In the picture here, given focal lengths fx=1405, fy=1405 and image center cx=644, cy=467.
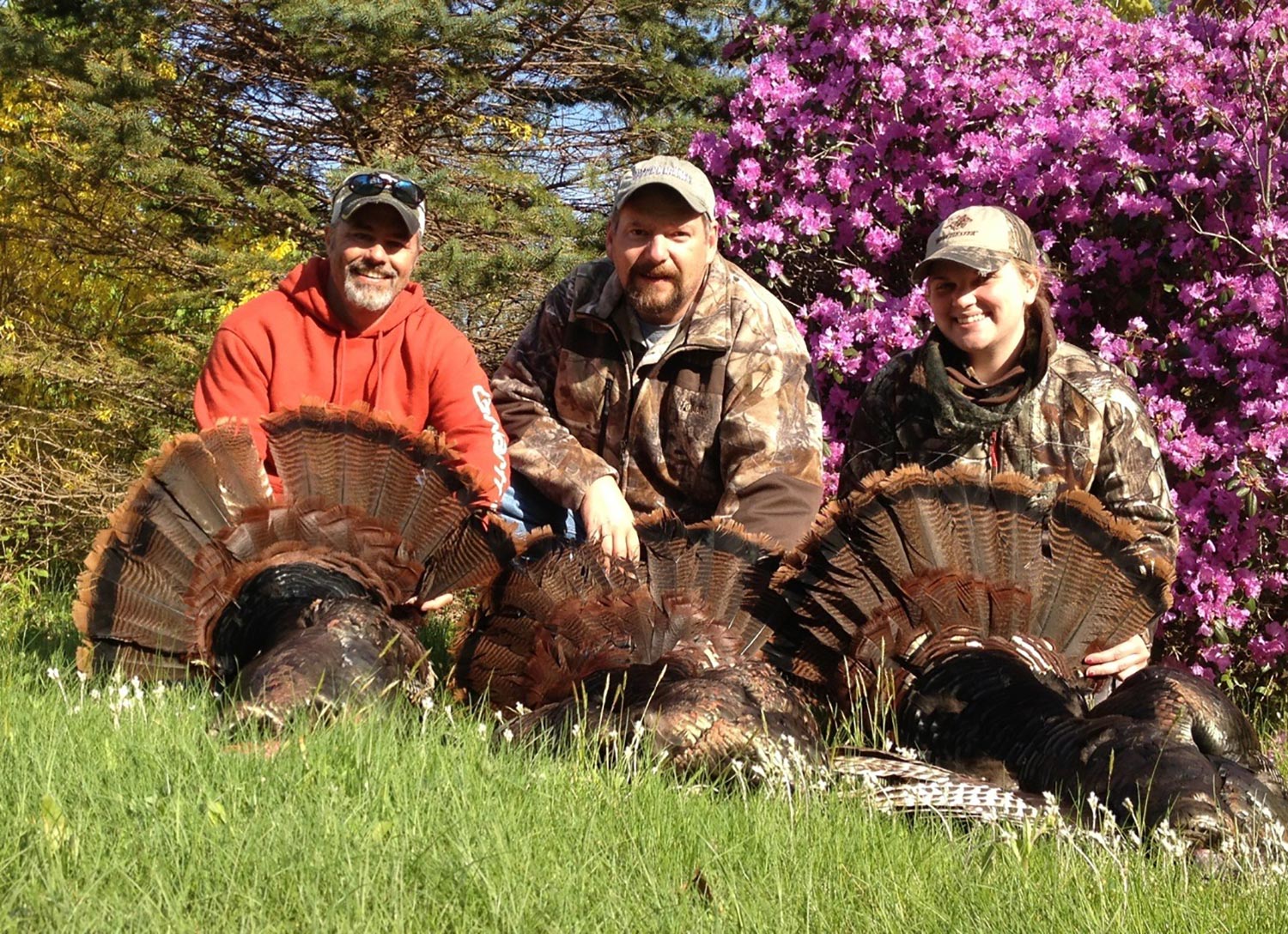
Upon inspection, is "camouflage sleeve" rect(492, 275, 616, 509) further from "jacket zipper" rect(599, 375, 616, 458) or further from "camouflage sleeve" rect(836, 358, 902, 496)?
"camouflage sleeve" rect(836, 358, 902, 496)

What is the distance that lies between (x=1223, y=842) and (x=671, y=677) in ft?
4.41

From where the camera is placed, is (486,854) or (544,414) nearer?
(486,854)

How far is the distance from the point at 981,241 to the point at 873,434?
0.77m

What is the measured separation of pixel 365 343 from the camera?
5164 mm

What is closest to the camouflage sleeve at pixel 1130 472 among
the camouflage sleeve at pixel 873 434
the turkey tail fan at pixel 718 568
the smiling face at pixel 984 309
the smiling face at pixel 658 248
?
the smiling face at pixel 984 309

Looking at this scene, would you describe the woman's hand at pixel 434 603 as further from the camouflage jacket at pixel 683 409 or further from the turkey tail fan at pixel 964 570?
the turkey tail fan at pixel 964 570

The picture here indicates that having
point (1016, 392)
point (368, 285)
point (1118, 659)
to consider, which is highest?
point (368, 285)

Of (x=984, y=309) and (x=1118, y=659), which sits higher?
(x=984, y=309)

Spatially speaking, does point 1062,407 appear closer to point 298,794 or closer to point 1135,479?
point 1135,479

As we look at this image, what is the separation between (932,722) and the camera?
3814 millimetres

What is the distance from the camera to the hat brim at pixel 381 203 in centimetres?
504

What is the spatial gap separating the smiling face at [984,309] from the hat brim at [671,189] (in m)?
0.85

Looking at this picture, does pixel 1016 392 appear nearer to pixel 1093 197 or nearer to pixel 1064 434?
pixel 1064 434

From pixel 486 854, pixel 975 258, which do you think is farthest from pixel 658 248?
pixel 486 854
